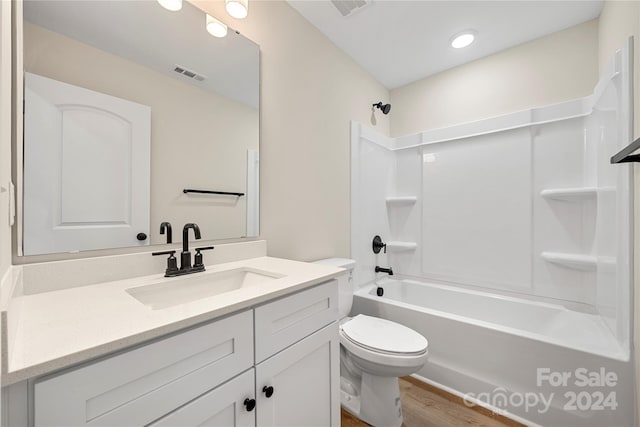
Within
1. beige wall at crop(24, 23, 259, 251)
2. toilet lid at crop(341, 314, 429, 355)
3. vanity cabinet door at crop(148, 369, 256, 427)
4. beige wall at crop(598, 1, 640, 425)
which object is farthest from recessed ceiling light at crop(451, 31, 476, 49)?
vanity cabinet door at crop(148, 369, 256, 427)

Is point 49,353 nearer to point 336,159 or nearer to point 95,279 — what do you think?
point 95,279

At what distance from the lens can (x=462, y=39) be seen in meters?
1.97

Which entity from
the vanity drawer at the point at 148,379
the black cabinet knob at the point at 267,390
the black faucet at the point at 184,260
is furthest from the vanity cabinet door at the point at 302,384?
the black faucet at the point at 184,260

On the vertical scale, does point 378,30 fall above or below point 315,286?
above

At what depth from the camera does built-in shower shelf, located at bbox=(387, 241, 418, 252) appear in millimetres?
2566

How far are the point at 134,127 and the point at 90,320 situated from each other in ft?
2.53

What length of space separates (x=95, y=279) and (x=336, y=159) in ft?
5.30

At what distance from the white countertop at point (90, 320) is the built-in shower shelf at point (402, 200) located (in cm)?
187

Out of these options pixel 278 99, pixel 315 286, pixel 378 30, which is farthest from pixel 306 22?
pixel 315 286

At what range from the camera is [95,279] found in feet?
3.02

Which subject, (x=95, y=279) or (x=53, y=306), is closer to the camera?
(x=53, y=306)

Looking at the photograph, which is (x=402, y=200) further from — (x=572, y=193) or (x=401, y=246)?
(x=572, y=193)

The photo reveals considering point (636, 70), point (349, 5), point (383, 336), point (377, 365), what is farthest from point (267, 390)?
point (349, 5)

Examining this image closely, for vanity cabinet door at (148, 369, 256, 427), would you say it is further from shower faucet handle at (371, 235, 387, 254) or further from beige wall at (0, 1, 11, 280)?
shower faucet handle at (371, 235, 387, 254)
